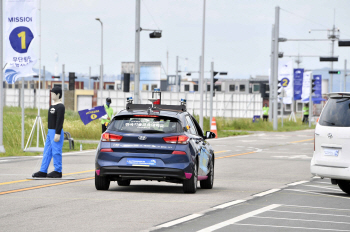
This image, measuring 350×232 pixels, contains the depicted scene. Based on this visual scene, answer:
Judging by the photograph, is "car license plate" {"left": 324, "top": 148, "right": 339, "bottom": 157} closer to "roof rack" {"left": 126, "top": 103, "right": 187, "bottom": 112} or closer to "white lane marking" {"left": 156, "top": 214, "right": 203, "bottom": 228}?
"roof rack" {"left": 126, "top": 103, "right": 187, "bottom": 112}

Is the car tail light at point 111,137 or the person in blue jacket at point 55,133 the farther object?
the person in blue jacket at point 55,133

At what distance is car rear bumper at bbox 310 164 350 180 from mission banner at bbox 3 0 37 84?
11718 mm

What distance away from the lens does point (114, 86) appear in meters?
131

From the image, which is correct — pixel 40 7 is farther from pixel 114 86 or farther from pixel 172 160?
→ pixel 114 86

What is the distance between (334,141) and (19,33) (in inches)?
489

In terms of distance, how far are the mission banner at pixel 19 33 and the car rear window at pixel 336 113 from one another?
11572mm

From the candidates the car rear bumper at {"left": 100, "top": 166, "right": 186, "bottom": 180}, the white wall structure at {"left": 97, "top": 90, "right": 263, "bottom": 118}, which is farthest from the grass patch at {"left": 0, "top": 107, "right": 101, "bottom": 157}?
the white wall structure at {"left": 97, "top": 90, "right": 263, "bottom": 118}

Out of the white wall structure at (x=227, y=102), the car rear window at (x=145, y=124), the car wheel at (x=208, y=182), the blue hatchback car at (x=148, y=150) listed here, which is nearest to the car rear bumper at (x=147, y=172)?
the blue hatchback car at (x=148, y=150)

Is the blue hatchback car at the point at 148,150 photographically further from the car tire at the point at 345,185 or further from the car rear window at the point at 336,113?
the car tire at the point at 345,185

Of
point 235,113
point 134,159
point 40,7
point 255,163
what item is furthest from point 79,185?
point 235,113

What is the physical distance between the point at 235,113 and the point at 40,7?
60.3 meters

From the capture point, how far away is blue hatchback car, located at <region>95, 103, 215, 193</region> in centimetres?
1147

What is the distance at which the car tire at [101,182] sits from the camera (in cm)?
1193

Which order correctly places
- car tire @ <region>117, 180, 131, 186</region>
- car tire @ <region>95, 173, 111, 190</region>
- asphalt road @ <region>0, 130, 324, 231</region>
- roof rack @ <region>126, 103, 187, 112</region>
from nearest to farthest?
1. asphalt road @ <region>0, 130, 324, 231</region>
2. car tire @ <region>95, 173, 111, 190</region>
3. roof rack @ <region>126, 103, 187, 112</region>
4. car tire @ <region>117, 180, 131, 186</region>
